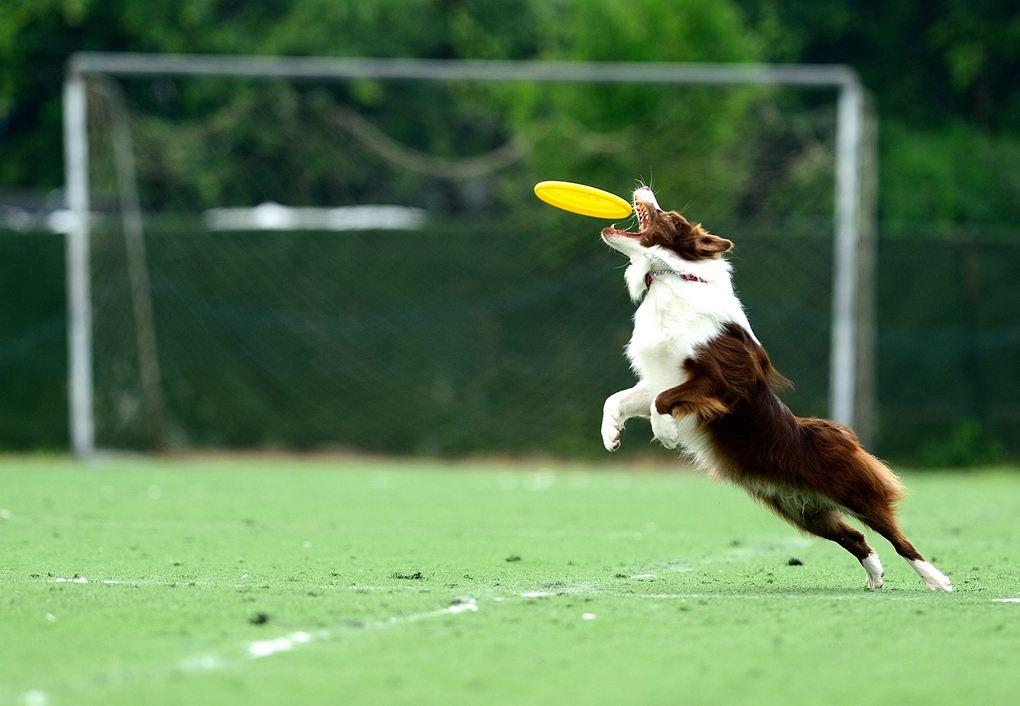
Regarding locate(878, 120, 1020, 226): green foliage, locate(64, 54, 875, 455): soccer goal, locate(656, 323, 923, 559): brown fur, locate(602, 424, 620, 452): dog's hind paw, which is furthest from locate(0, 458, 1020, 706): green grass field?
locate(878, 120, 1020, 226): green foliage

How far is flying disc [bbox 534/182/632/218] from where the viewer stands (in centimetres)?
900

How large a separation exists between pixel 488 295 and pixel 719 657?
44.7 ft

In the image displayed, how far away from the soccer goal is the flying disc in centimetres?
904

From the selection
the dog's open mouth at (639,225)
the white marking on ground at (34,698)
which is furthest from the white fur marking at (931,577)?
the white marking on ground at (34,698)

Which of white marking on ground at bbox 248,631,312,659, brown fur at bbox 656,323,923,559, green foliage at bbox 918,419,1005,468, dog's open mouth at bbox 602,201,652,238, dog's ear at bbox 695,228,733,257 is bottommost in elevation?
green foliage at bbox 918,419,1005,468

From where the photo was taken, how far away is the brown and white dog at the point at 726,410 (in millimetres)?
7797

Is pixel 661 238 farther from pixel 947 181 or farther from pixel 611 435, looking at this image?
pixel 947 181

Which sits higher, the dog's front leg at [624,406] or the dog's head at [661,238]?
Result: the dog's head at [661,238]

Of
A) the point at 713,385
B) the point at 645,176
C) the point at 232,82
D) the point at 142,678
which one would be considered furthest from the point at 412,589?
the point at 232,82

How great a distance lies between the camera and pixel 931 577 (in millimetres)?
7844

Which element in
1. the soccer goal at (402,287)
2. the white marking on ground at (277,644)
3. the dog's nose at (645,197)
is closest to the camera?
the white marking on ground at (277,644)

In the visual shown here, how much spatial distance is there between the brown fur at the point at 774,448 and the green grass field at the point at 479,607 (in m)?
0.42

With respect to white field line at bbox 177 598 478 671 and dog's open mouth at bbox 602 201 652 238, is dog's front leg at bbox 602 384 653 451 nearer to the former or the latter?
dog's open mouth at bbox 602 201 652 238

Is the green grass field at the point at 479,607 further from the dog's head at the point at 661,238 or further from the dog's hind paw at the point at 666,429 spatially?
the dog's head at the point at 661,238
